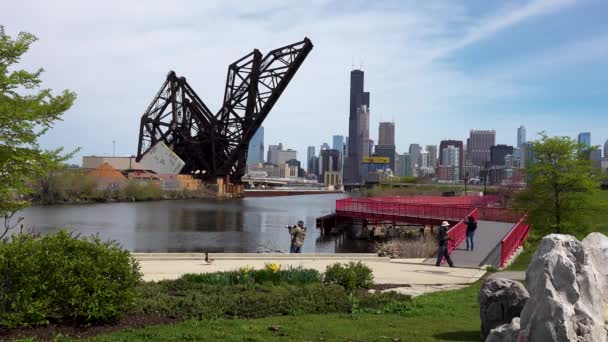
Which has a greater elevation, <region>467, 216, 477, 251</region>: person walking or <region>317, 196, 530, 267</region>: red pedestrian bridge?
<region>467, 216, 477, 251</region>: person walking

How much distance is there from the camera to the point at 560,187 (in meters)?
19.6

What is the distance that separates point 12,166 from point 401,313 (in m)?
7.40

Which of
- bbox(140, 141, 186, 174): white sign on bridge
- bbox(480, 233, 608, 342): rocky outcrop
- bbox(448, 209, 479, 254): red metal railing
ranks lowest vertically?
bbox(448, 209, 479, 254): red metal railing

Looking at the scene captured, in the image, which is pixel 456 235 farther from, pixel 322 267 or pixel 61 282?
pixel 61 282

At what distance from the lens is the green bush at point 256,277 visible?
10.8 meters

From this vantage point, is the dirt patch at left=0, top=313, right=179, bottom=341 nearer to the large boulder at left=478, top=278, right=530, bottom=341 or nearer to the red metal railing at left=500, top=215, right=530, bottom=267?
the large boulder at left=478, top=278, right=530, bottom=341

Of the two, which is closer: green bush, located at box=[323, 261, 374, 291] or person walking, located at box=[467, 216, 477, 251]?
green bush, located at box=[323, 261, 374, 291]

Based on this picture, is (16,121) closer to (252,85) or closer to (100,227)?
(100,227)

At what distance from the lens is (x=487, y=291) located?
6852mm

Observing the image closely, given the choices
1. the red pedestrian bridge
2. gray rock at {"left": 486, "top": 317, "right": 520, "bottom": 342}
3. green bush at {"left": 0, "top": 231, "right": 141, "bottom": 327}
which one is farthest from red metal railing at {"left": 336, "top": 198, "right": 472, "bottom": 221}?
gray rock at {"left": 486, "top": 317, "right": 520, "bottom": 342}

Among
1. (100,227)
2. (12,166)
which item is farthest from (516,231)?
(100,227)

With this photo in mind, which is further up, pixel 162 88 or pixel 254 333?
pixel 162 88

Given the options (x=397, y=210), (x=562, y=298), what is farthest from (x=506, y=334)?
(x=397, y=210)

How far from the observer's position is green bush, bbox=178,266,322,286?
10773 millimetres
